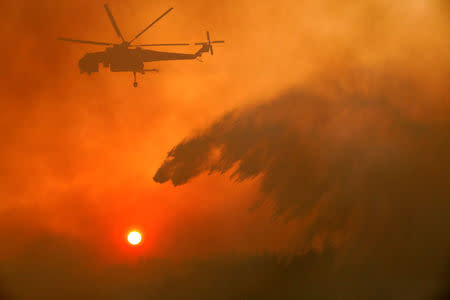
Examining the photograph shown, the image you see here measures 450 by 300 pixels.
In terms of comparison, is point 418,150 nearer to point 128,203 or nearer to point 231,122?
point 231,122

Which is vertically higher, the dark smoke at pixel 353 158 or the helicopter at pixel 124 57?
the helicopter at pixel 124 57

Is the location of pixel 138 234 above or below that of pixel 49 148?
below

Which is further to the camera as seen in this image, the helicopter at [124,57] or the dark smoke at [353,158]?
the dark smoke at [353,158]

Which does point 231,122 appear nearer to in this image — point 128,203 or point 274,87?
point 274,87

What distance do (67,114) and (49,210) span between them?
3261 millimetres

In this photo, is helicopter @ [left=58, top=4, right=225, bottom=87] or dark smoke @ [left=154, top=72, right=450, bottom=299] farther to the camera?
dark smoke @ [left=154, top=72, right=450, bottom=299]

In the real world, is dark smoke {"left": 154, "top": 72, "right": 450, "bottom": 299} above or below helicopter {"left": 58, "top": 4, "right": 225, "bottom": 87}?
below

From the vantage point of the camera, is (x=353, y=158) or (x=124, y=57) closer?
(x=124, y=57)

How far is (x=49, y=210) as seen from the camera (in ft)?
48.0

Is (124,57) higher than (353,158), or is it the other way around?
(124,57)

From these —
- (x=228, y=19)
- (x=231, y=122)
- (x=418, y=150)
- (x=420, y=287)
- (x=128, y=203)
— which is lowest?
(x=420, y=287)

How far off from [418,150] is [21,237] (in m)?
13.6

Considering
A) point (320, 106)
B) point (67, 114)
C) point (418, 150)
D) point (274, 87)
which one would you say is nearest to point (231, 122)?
point (274, 87)

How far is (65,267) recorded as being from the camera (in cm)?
1467
